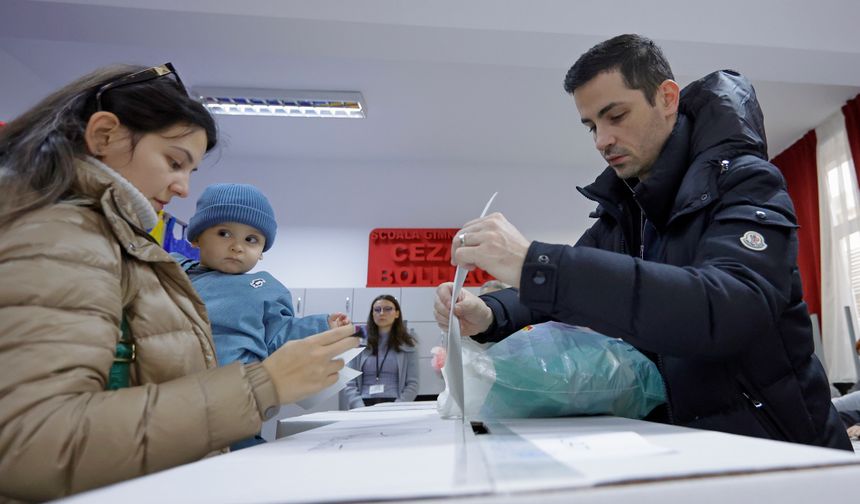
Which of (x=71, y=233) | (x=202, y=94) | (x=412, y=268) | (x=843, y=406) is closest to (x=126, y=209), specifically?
(x=71, y=233)

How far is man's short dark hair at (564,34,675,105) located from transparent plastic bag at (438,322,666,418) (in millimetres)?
660

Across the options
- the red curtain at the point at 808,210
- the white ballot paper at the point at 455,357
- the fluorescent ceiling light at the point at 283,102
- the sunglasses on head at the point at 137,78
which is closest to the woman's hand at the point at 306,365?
the white ballot paper at the point at 455,357

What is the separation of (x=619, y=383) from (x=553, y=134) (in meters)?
4.68

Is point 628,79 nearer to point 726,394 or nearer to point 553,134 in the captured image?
point 726,394

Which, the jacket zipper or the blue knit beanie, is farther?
the blue knit beanie

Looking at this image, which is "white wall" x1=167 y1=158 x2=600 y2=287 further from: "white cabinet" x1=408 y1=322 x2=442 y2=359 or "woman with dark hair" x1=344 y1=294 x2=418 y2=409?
"woman with dark hair" x1=344 y1=294 x2=418 y2=409

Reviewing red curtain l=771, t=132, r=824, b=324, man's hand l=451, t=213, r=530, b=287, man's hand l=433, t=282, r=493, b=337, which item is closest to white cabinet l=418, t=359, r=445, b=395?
red curtain l=771, t=132, r=824, b=324

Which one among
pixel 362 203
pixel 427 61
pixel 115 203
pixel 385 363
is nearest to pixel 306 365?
pixel 115 203

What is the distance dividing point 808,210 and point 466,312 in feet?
17.2

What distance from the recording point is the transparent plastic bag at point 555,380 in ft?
2.73

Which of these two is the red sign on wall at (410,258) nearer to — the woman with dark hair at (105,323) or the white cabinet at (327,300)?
the white cabinet at (327,300)

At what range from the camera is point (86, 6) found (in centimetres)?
256

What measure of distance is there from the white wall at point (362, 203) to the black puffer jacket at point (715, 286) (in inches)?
177

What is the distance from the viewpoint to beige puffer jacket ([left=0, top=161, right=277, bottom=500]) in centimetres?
50
